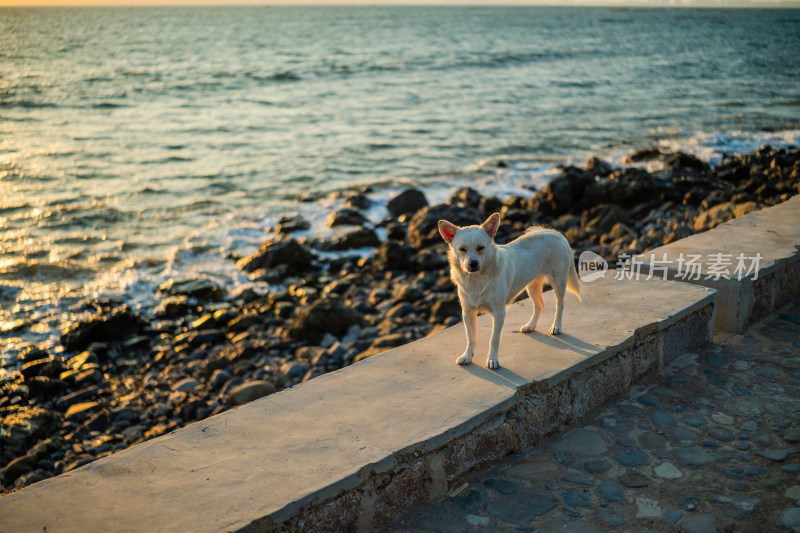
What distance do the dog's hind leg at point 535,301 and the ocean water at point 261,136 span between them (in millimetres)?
7700

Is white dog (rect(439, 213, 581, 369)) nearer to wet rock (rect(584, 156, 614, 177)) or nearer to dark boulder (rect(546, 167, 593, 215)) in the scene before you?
dark boulder (rect(546, 167, 593, 215))

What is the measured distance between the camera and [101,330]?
1002cm

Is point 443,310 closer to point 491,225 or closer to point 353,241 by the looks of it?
point 353,241

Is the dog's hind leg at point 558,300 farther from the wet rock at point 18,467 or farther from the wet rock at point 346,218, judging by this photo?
the wet rock at point 346,218

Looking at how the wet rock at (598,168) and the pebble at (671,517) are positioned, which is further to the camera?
the wet rock at (598,168)

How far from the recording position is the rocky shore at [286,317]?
801 cm

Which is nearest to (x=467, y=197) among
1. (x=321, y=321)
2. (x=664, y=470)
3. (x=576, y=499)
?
(x=321, y=321)

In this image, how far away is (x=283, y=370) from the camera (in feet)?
29.1

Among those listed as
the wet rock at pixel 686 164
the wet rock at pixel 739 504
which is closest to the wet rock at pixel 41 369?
the wet rock at pixel 739 504

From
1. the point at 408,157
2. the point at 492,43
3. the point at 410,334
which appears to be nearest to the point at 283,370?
the point at 410,334

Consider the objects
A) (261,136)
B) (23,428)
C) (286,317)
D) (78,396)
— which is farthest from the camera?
(261,136)

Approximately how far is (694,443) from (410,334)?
5291mm

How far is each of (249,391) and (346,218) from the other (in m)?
7.51

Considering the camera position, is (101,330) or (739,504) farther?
(101,330)
